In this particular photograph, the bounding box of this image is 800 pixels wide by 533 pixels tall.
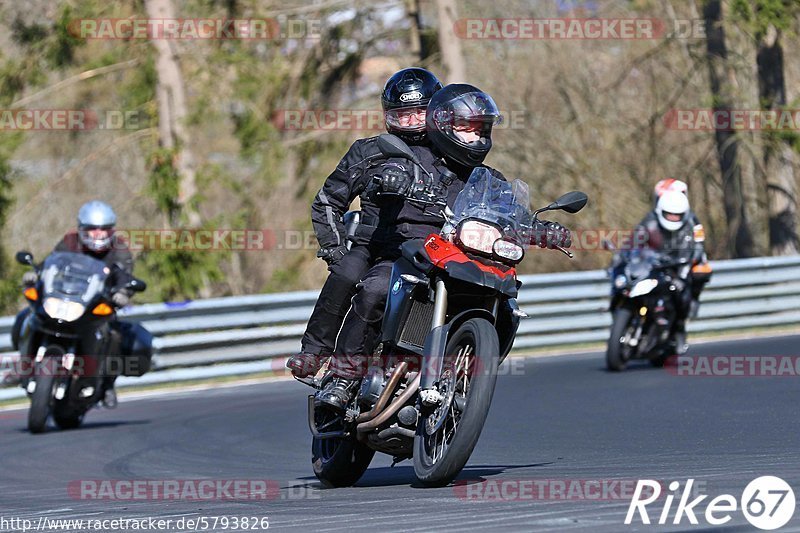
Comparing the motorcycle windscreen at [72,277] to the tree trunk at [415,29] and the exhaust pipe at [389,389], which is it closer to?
the exhaust pipe at [389,389]

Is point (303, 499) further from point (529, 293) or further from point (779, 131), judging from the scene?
point (779, 131)

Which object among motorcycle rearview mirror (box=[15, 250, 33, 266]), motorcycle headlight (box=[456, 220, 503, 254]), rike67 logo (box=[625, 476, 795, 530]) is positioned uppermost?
motorcycle headlight (box=[456, 220, 503, 254])

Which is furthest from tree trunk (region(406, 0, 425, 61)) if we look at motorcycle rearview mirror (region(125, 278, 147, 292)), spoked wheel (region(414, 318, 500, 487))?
spoked wheel (region(414, 318, 500, 487))

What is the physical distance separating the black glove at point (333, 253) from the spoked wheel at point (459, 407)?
123 centimetres

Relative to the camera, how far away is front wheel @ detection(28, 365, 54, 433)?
11641mm

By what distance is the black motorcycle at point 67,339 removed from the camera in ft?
38.6

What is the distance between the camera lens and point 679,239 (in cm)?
1510

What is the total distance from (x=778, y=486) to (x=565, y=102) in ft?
73.8

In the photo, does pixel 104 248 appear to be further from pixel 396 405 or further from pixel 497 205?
pixel 497 205

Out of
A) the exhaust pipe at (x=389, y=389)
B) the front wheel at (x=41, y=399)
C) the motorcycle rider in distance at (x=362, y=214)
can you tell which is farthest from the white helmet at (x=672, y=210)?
the exhaust pipe at (x=389, y=389)

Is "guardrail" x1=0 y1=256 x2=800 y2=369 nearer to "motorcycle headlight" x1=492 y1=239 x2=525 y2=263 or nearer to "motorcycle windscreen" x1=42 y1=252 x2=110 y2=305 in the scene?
"motorcycle windscreen" x1=42 y1=252 x2=110 y2=305

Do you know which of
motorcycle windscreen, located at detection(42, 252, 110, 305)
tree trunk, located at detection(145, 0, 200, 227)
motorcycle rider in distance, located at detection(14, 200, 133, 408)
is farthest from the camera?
tree trunk, located at detection(145, 0, 200, 227)

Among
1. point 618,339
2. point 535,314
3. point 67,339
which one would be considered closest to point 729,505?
point 67,339

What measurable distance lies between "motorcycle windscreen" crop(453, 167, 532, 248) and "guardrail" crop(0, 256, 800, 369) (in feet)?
30.6
